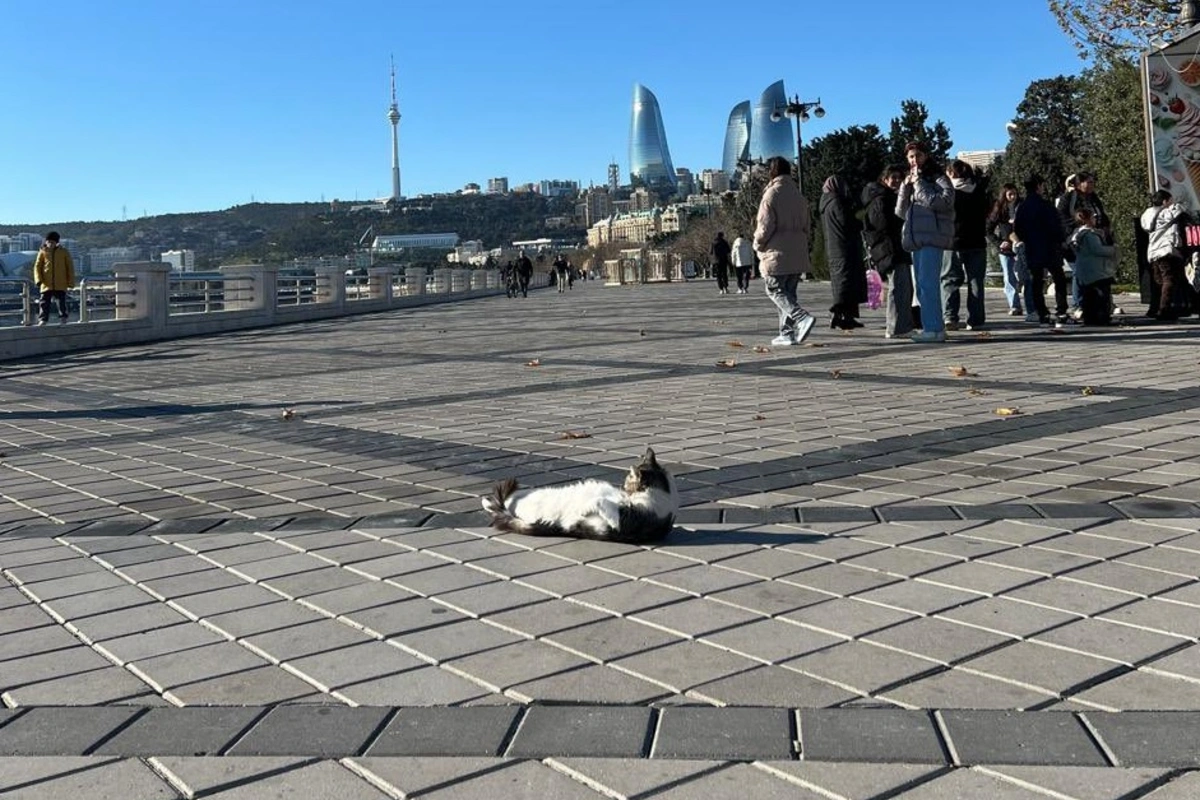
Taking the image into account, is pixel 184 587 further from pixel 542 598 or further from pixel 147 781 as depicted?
pixel 147 781

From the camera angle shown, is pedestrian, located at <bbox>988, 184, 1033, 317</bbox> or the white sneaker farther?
pedestrian, located at <bbox>988, 184, 1033, 317</bbox>

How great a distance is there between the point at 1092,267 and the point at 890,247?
2.64m

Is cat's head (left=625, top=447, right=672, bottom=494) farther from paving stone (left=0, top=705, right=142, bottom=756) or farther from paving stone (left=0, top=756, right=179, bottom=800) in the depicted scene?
paving stone (left=0, top=756, right=179, bottom=800)

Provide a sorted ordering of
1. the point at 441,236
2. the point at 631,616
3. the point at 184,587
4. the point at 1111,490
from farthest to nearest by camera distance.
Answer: the point at 441,236 → the point at 1111,490 → the point at 184,587 → the point at 631,616

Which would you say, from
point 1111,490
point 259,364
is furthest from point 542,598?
point 259,364

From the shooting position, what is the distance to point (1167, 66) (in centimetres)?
1430

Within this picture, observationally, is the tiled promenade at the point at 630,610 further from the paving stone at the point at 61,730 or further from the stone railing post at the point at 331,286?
the stone railing post at the point at 331,286

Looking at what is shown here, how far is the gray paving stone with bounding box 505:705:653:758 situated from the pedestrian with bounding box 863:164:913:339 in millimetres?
10063

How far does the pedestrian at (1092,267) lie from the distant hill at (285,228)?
224ft

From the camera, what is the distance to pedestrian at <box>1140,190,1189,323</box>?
13.1m

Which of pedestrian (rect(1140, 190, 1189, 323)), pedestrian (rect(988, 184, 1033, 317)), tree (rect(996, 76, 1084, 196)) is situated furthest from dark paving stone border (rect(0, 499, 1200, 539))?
tree (rect(996, 76, 1084, 196))

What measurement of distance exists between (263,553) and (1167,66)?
13.5m

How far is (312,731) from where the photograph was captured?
2.75m

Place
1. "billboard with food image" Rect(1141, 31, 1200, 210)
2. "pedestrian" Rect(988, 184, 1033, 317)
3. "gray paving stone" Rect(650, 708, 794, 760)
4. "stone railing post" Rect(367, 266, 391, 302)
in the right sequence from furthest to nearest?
1. "stone railing post" Rect(367, 266, 391, 302)
2. "pedestrian" Rect(988, 184, 1033, 317)
3. "billboard with food image" Rect(1141, 31, 1200, 210)
4. "gray paving stone" Rect(650, 708, 794, 760)
